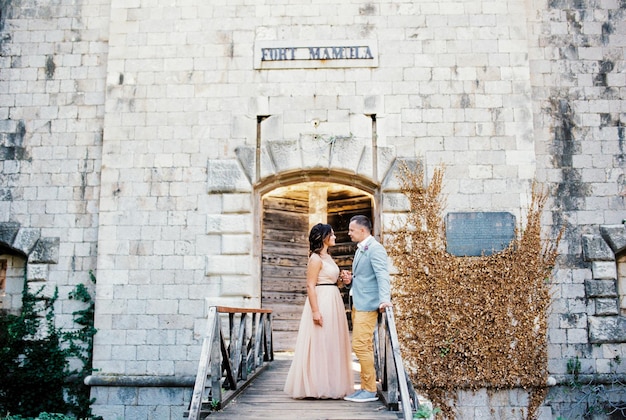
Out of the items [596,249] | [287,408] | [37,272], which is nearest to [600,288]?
[596,249]

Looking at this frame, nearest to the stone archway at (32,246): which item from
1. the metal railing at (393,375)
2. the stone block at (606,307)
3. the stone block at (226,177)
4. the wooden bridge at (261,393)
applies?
the stone block at (226,177)

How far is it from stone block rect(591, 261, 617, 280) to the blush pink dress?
3.75 m

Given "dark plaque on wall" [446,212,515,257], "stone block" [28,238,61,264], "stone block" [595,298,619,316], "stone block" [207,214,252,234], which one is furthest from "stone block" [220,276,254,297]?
"stone block" [595,298,619,316]

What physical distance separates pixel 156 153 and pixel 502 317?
4.51m

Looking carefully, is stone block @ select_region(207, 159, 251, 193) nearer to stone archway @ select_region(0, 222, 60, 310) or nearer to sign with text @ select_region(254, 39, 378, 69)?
sign with text @ select_region(254, 39, 378, 69)

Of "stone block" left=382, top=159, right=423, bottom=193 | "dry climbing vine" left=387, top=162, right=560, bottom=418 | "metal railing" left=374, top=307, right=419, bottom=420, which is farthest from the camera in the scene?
"stone block" left=382, top=159, right=423, bottom=193

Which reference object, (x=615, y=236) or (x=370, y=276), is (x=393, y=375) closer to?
(x=370, y=276)

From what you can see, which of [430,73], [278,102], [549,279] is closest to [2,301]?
[278,102]

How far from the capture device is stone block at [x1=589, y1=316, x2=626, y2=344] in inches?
288

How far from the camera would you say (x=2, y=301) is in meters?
8.04

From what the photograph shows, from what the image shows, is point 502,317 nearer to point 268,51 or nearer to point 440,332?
point 440,332

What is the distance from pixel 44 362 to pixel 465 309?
5053 mm

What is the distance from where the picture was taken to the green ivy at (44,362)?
7508mm

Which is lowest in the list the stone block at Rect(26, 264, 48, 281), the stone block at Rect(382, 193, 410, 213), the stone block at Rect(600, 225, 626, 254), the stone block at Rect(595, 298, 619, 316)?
the stone block at Rect(595, 298, 619, 316)
